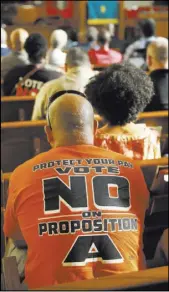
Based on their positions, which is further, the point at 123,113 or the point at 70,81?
the point at 70,81

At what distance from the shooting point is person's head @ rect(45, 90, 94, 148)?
2.25 metres

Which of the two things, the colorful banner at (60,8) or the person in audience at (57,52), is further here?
the colorful banner at (60,8)

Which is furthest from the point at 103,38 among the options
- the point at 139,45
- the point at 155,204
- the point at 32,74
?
the point at 155,204

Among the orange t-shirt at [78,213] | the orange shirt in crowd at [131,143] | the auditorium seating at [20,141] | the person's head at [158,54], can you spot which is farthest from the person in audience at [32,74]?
the orange t-shirt at [78,213]

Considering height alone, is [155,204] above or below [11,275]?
above

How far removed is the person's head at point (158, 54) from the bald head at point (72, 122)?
2423 millimetres

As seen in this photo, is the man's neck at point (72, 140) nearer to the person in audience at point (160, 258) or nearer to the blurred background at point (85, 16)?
the person in audience at point (160, 258)

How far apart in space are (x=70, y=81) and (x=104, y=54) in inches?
156

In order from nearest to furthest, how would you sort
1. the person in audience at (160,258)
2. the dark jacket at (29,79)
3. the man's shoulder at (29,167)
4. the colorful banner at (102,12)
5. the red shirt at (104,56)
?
the man's shoulder at (29,167)
the person in audience at (160,258)
the dark jacket at (29,79)
the red shirt at (104,56)
the colorful banner at (102,12)

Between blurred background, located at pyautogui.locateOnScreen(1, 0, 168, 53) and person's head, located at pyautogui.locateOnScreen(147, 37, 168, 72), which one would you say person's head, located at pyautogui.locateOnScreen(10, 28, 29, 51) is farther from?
blurred background, located at pyautogui.locateOnScreen(1, 0, 168, 53)

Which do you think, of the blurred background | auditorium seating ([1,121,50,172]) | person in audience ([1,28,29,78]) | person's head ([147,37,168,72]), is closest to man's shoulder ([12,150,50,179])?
auditorium seating ([1,121,50,172])

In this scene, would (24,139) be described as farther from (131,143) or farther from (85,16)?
(85,16)

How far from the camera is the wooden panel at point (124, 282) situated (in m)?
1.31

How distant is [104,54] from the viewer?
329 inches
